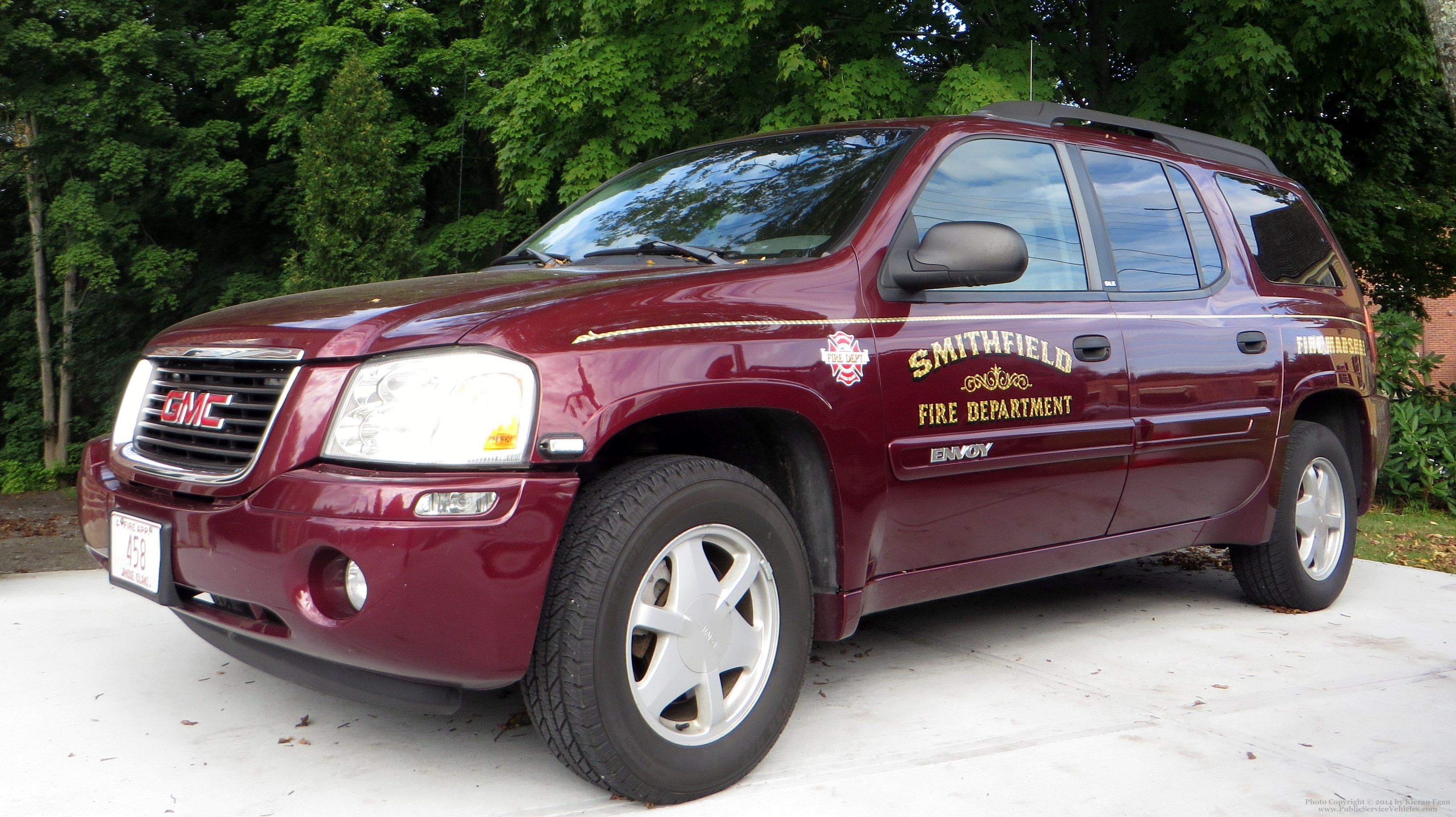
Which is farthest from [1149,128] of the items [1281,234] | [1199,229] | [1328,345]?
[1328,345]

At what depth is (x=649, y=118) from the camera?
13.3 meters

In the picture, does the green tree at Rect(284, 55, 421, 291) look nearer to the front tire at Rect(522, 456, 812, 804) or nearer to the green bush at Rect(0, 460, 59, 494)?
the green bush at Rect(0, 460, 59, 494)

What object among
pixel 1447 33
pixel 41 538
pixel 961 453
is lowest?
pixel 41 538

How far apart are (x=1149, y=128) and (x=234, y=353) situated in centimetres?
338

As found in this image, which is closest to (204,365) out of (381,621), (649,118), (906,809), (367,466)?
(367,466)

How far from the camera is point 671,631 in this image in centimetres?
271

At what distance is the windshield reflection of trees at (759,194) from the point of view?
11.1ft

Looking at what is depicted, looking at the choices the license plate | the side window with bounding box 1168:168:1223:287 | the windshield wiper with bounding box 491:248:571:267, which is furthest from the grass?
the license plate

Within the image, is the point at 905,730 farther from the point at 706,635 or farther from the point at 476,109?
the point at 476,109

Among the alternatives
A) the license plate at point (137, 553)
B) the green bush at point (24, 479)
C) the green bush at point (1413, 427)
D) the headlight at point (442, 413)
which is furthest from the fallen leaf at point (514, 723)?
the green bush at point (24, 479)

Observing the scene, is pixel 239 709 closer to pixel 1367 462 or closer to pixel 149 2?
pixel 1367 462

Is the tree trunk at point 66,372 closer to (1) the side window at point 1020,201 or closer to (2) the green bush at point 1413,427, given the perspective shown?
(2) the green bush at point 1413,427

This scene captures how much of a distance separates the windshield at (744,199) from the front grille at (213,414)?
4.01 ft

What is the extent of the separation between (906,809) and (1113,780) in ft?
1.88
